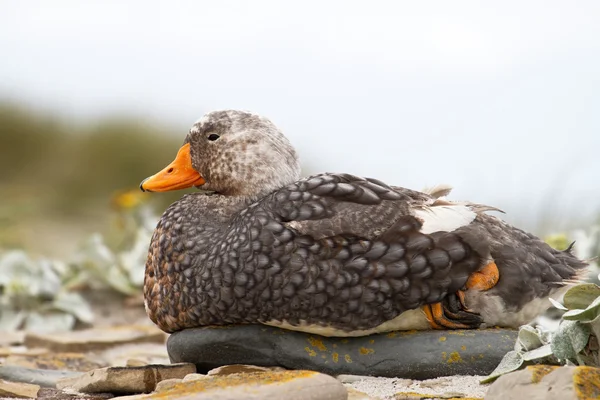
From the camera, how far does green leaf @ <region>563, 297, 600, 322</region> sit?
3.13 meters

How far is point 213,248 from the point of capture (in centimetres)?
382

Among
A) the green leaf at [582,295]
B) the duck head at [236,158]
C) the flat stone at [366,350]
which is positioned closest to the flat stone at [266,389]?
the flat stone at [366,350]

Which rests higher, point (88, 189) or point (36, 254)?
point (88, 189)

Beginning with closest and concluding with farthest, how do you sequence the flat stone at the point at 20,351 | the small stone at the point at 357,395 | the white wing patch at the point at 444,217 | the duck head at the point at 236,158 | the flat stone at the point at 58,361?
the small stone at the point at 357,395 < the white wing patch at the point at 444,217 < the duck head at the point at 236,158 < the flat stone at the point at 58,361 < the flat stone at the point at 20,351

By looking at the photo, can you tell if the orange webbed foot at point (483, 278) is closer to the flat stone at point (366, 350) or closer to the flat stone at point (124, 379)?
the flat stone at point (366, 350)

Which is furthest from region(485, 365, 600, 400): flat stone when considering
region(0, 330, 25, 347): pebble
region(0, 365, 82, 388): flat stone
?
region(0, 330, 25, 347): pebble

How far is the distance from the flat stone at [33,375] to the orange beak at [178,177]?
1.00 m

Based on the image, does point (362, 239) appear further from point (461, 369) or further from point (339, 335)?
point (461, 369)

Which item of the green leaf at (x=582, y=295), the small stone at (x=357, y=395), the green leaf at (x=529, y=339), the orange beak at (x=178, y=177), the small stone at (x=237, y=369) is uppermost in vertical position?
the orange beak at (x=178, y=177)

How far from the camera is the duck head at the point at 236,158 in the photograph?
3.97 meters

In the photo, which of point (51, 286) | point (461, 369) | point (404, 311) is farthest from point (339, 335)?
point (51, 286)

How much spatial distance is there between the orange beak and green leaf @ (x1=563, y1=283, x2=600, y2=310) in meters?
1.75

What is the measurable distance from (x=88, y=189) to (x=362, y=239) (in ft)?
32.5

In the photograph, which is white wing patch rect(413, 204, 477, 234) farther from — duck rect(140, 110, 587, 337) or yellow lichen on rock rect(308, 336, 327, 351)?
yellow lichen on rock rect(308, 336, 327, 351)
